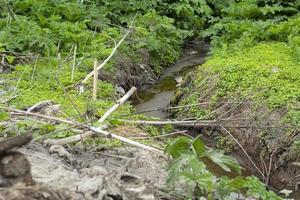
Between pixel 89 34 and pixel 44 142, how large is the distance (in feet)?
12.7

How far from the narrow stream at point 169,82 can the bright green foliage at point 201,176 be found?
310cm

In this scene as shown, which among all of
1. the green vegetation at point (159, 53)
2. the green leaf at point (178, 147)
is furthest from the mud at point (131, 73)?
the green leaf at point (178, 147)

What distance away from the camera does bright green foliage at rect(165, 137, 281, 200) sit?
4055mm

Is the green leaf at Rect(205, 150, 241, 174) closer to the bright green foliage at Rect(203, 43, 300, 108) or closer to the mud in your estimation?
the bright green foliage at Rect(203, 43, 300, 108)

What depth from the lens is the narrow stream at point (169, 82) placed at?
25.9 feet

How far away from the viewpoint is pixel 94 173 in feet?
14.0

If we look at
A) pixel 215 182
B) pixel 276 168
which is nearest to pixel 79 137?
pixel 215 182

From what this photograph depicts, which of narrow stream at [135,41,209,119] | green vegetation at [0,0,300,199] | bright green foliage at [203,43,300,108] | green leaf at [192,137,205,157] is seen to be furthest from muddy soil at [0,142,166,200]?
narrow stream at [135,41,209,119]

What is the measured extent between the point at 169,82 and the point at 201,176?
487 centimetres

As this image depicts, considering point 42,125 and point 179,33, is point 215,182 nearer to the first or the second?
point 42,125

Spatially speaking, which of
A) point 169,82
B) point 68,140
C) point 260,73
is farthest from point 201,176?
point 169,82

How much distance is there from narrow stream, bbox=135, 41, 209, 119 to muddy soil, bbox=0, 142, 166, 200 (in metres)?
2.45

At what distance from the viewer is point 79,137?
495cm

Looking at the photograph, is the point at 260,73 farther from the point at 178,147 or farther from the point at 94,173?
the point at 94,173
